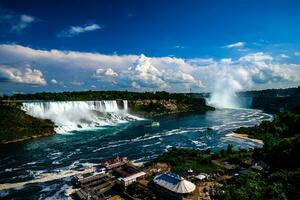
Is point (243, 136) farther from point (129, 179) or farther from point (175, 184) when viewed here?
point (175, 184)

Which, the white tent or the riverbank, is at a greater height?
the white tent

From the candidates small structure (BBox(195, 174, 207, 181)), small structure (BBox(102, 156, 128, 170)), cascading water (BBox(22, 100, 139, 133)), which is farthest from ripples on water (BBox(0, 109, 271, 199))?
small structure (BBox(195, 174, 207, 181))

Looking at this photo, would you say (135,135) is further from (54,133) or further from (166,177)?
(166,177)

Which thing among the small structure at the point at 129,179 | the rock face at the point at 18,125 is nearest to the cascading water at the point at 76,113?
the rock face at the point at 18,125

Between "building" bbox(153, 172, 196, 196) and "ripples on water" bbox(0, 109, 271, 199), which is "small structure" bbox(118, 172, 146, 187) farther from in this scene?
"ripples on water" bbox(0, 109, 271, 199)

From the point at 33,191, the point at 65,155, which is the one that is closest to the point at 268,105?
the point at 65,155

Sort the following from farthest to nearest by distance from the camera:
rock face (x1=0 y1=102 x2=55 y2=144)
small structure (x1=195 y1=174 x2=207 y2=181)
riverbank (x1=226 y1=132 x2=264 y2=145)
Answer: rock face (x1=0 y1=102 x2=55 y2=144) < riverbank (x1=226 y1=132 x2=264 y2=145) < small structure (x1=195 y1=174 x2=207 y2=181)

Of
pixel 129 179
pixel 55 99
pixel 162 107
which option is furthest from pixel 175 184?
pixel 162 107

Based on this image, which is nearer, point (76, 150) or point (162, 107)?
point (76, 150)
